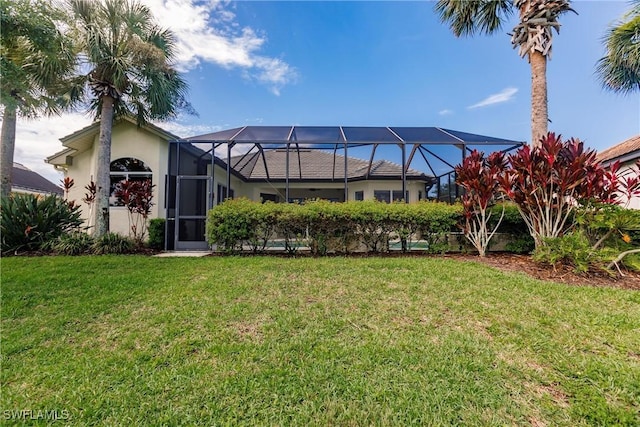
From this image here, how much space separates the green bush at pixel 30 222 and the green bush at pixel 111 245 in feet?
4.24

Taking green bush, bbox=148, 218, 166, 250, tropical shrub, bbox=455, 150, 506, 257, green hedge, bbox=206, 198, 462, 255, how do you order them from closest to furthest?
tropical shrub, bbox=455, 150, 506, 257 → green hedge, bbox=206, 198, 462, 255 → green bush, bbox=148, 218, 166, 250

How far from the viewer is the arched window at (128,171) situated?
10734 mm

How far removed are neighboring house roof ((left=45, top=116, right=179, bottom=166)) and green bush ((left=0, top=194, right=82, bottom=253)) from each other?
3.27 m

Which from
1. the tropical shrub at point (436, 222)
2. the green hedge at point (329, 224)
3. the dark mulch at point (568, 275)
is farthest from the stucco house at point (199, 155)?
the dark mulch at point (568, 275)

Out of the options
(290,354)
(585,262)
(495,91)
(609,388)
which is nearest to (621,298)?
(585,262)

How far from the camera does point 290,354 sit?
9.06 feet

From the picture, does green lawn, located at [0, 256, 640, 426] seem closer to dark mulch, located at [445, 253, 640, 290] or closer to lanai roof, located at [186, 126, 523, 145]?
dark mulch, located at [445, 253, 640, 290]

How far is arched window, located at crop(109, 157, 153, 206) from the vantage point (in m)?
10.7

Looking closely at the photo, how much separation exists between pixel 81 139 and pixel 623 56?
20302mm

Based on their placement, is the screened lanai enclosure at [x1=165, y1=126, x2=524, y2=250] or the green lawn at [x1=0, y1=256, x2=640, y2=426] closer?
A: the green lawn at [x1=0, y1=256, x2=640, y2=426]

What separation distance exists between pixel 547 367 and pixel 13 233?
1209 centimetres

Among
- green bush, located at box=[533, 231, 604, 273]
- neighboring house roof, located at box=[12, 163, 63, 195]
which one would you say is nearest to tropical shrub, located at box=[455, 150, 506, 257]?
green bush, located at box=[533, 231, 604, 273]

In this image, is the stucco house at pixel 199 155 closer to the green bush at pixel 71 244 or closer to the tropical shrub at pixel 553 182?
the green bush at pixel 71 244

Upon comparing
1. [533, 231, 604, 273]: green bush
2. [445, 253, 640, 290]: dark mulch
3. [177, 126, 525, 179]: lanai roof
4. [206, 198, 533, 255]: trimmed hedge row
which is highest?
[177, 126, 525, 179]: lanai roof
